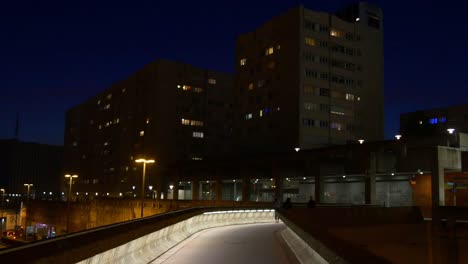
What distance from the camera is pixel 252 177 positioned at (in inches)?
3716

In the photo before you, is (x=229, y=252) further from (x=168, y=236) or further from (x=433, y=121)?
(x=433, y=121)

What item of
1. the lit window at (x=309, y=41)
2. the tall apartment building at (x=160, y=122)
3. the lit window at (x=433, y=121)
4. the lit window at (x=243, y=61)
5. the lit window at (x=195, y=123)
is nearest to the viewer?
the lit window at (x=309, y=41)

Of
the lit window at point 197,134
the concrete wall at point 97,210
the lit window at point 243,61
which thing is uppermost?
the lit window at point 243,61

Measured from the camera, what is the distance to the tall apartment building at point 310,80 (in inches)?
4259

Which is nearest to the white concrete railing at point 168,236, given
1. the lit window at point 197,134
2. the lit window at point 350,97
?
the lit window at point 350,97

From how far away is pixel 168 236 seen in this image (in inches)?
701

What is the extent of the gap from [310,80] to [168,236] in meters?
94.6

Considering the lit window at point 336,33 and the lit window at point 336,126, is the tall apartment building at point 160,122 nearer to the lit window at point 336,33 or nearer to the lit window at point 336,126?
the lit window at point 336,126

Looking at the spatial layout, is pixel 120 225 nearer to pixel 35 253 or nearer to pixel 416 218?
pixel 35 253

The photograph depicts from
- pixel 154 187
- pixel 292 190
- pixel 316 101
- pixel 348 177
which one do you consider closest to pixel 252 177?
pixel 292 190

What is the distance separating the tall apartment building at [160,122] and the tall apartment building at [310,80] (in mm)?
27090

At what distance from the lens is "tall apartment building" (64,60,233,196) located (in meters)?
144

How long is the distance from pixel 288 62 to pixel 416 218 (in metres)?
68.8

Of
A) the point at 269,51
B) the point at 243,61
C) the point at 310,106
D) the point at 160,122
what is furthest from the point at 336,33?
the point at 160,122
